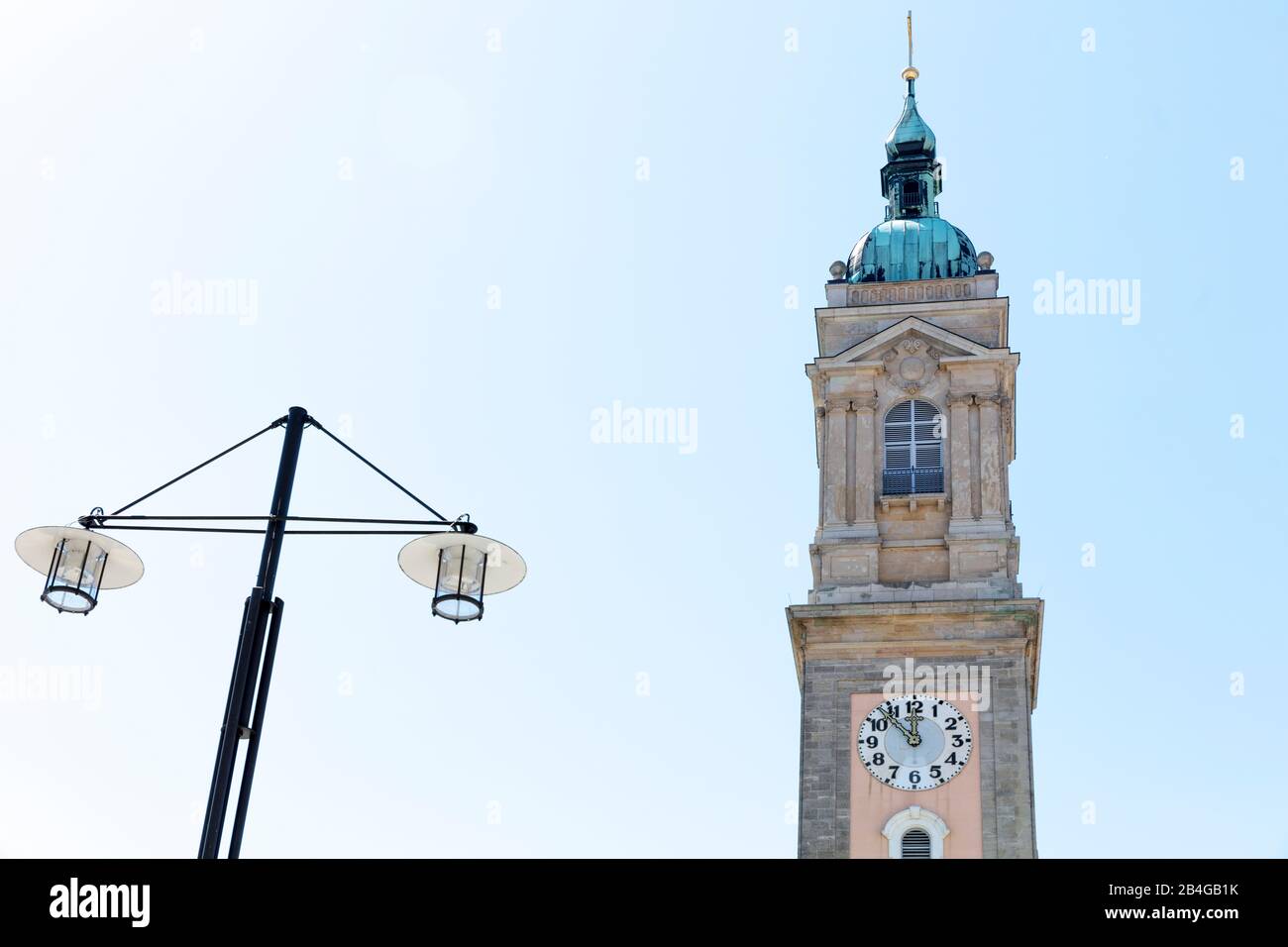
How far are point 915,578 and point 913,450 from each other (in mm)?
3466

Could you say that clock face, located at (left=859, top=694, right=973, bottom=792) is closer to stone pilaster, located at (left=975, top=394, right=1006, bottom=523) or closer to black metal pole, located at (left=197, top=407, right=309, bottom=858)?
stone pilaster, located at (left=975, top=394, right=1006, bottom=523)

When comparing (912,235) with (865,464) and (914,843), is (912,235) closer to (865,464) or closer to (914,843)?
(865,464)

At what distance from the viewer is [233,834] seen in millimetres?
13469

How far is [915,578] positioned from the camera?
42.5 meters

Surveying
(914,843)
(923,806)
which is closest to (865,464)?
(923,806)

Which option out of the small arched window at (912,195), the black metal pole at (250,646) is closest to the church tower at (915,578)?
the small arched window at (912,195)

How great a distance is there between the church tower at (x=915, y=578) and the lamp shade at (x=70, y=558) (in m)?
24.8

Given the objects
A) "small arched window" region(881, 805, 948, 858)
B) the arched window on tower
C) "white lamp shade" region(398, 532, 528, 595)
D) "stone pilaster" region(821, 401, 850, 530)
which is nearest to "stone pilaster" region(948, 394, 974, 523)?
"stone pilaster" region(821, 401, 850, 530)

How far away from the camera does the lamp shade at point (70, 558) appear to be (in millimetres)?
15352

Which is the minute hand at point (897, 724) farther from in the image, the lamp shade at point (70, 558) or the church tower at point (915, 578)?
the lamp shade at point (70, 558)

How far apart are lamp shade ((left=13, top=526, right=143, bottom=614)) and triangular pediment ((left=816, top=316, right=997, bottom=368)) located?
31184mm

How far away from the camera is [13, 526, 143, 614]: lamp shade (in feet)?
50.4
